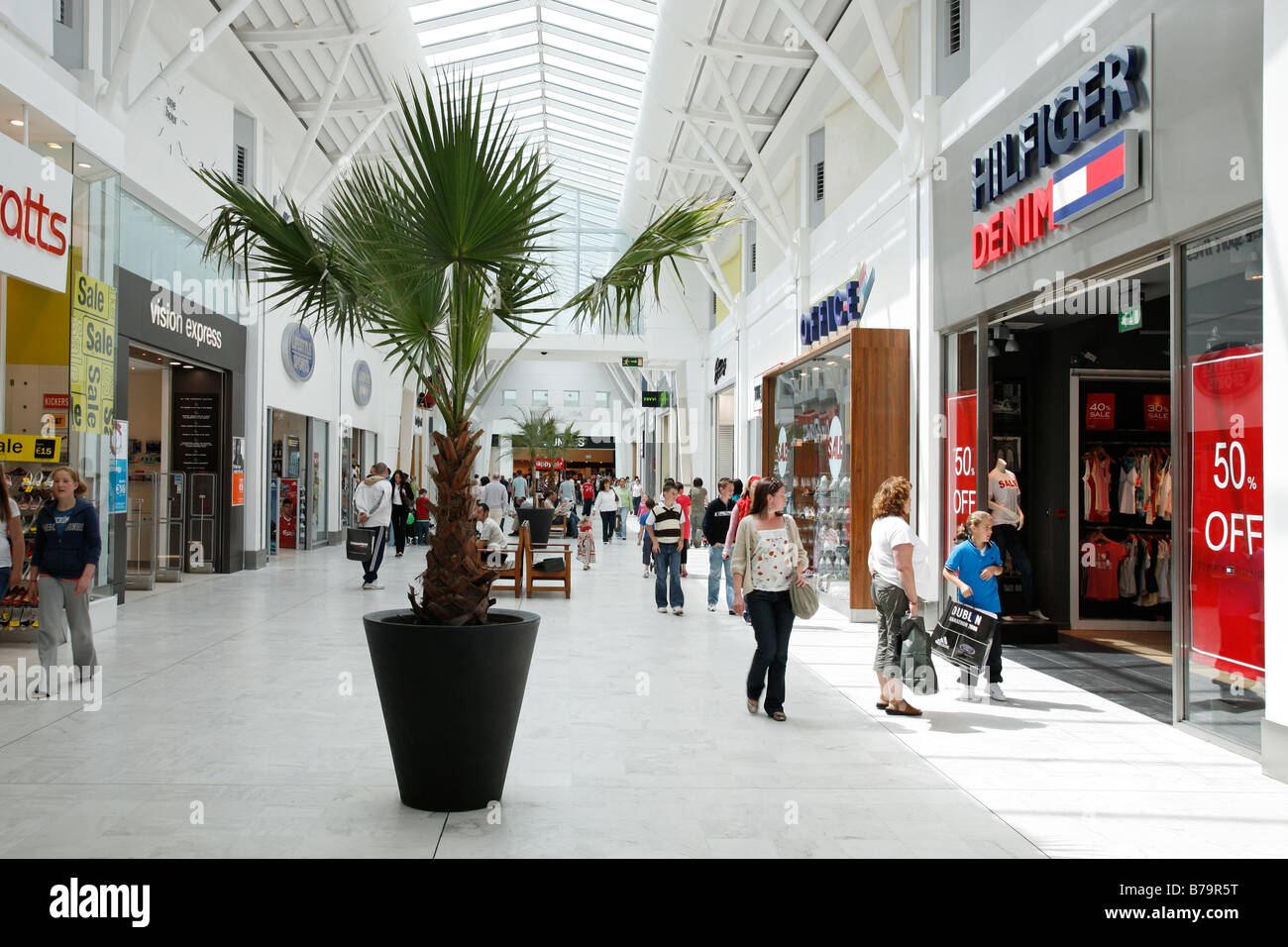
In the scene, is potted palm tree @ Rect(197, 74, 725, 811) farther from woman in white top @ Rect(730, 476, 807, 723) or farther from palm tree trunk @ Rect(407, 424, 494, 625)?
woman in white top @ Rect(730, 476, 807, 723)

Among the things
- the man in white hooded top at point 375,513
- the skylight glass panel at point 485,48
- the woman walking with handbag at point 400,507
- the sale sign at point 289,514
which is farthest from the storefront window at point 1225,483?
the sale sign at point 289,514

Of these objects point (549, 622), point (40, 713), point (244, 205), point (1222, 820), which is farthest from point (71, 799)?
point (549, 622)

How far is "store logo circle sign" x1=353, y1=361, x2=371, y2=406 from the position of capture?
68.3 feet

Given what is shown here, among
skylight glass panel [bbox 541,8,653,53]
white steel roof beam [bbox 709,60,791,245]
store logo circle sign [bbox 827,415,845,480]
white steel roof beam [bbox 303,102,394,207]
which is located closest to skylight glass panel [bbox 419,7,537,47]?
skylight glass panel [bbox 541,8,653,53]

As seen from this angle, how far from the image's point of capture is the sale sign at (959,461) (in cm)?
847

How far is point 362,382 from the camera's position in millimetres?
21359

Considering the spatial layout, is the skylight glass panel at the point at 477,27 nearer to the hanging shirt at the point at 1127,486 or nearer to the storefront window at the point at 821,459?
the storefront window at the point at 821,459

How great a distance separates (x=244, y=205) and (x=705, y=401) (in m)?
22.5

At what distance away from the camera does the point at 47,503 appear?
20.7 feet

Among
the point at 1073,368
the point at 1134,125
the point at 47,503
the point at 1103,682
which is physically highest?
the point at 1134,125

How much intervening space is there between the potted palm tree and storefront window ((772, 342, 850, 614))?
593 centimetres

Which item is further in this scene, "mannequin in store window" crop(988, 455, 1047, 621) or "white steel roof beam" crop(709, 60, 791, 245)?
"white steel roof beam" crop(709, 60, 791, 245)

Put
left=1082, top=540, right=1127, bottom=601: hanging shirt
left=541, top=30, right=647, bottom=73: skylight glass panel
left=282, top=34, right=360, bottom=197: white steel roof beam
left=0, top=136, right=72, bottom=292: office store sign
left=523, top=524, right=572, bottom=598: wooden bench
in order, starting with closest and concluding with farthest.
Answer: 1. left=0, top=136, right=72, bottom=292: office store sign
2. left=1082, top=540, right=1127, bottom=601: hanging shirt
3. left=523, top=524, right=572, bottom=598: wooden bench
4. left=282, top=34, right=360, bottom=197: white steel roof beam
5. left=541, top=30, right=647, bottom=73: skylight glass panel
